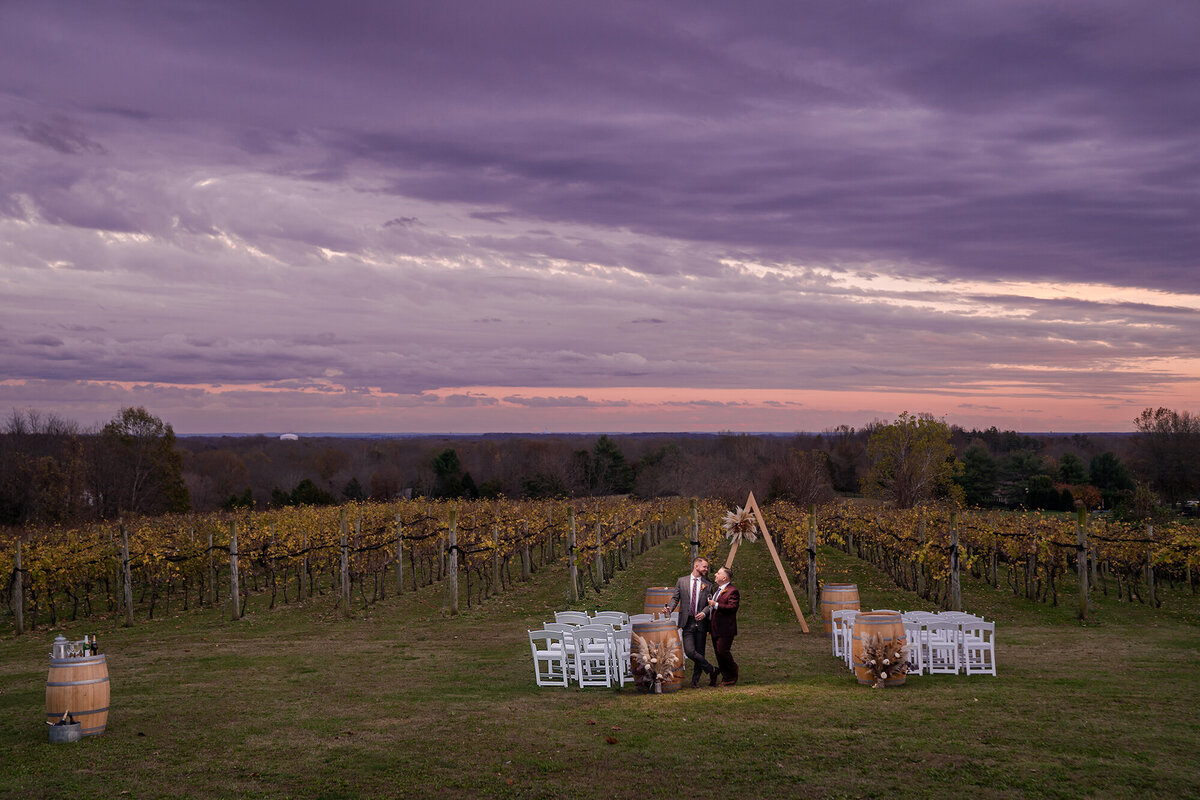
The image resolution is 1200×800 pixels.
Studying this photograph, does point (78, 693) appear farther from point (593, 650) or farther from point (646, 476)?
point (646, 476)

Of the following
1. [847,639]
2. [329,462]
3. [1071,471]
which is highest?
[329,462]

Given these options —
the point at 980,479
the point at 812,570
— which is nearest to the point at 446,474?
the point at 980,479

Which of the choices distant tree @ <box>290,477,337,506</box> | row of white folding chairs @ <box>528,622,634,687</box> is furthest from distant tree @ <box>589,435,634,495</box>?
row of white folding chairs @ <box>528,622,634,687</box>

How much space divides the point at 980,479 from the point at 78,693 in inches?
2872

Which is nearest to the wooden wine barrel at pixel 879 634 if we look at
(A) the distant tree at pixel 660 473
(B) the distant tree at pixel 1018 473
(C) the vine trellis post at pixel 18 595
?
(C) the vine trellis post at pixel 18 595

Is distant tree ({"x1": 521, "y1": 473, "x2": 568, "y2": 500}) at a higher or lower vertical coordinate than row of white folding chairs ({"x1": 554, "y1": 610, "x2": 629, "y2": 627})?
lower

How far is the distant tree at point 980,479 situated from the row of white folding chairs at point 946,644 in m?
63.7

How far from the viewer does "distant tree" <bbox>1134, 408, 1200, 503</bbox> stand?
61.0 metres

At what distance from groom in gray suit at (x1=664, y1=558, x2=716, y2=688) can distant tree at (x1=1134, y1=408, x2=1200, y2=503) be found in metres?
62.6

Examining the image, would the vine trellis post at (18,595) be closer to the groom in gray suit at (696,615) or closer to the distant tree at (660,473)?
the groom in gray suit at (696,615)

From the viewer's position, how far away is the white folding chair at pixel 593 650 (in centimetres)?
1065

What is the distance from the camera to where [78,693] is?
8.04 meters

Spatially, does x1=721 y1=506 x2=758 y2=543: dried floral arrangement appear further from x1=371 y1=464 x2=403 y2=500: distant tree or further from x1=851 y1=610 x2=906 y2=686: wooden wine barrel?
x1=371 y1=464 x2=403 y2=500: distant tree

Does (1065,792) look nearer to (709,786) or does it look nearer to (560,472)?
(709,786)
